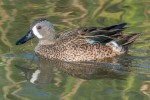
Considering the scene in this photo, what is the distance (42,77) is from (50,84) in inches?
18.1

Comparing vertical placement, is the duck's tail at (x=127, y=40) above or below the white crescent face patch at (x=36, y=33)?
below

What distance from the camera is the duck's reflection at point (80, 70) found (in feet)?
30.4

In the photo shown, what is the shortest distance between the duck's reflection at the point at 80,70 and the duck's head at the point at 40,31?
1.44 ft

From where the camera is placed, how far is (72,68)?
9.77 meters

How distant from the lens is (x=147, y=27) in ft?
37.8

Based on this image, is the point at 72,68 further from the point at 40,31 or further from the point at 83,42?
the point at 40,31

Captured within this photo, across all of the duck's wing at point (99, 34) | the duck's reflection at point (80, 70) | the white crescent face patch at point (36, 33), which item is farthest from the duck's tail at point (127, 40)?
the white crescent face patch at point (36, 33)

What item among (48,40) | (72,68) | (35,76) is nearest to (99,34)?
(72,68)

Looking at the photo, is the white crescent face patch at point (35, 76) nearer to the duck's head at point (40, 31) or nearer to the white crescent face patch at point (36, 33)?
the duck's head at point (40, 31)

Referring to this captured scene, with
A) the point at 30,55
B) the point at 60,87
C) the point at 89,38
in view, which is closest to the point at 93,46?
the point at 89,38

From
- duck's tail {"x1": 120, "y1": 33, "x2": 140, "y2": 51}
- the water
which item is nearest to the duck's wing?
duck's tail {"x1": 120, "y1": 33, "x2": 140, "y2": 51}

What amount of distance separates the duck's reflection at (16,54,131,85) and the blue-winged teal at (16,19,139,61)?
15 centimetres

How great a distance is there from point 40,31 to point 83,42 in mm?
728

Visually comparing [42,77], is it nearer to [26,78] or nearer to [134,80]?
[26,78]
